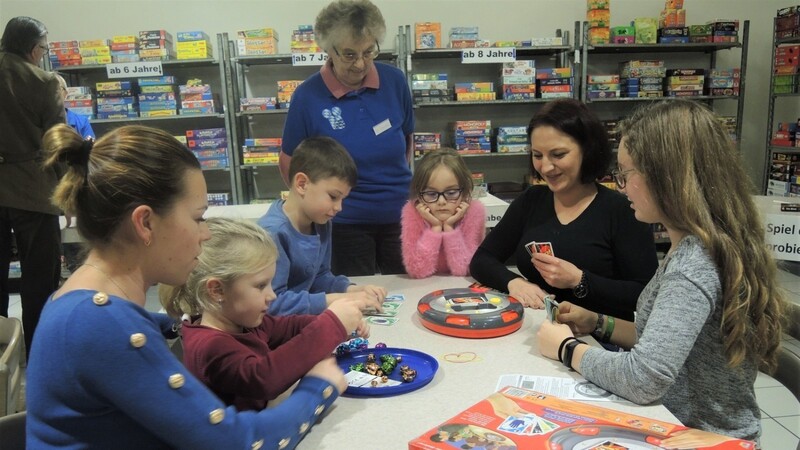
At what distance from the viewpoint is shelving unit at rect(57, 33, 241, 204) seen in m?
5.03

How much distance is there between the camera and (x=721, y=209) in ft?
3.95

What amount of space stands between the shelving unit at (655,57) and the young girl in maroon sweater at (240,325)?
459 centimetres

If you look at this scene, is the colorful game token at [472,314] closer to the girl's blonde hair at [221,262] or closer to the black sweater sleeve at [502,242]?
the black sweater sleeve at [502,242]

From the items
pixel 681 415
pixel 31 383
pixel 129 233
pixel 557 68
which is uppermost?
pixel 557 68

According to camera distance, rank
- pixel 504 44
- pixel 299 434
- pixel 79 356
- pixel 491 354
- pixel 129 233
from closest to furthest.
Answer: pixel 79 356 < pixel 129 233 < pixel 299 434 < pixel 491 354 < pixel 504 44

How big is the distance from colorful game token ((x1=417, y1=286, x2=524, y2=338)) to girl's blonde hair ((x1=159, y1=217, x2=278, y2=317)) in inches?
21.1

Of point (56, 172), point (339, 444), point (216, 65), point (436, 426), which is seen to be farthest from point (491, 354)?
point (216, 65)

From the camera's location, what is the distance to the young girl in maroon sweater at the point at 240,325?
111cm

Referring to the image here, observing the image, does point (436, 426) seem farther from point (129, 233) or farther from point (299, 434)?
point (129, 233)

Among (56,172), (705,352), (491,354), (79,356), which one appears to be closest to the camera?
(79,356)

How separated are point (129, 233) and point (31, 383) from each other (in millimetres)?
263

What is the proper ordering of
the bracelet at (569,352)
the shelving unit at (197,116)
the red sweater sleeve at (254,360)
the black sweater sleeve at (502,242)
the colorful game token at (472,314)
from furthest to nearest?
the shelving unit at (197,116) → the black sweater sleeve at (502,242) → the colorful game token at (472,314) → the bracelet at (569,352) → the red sweater sleeve at (254,360)

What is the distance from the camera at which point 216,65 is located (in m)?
5.33

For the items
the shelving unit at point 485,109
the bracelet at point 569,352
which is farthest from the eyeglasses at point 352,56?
the shelving unit at point 485,109
